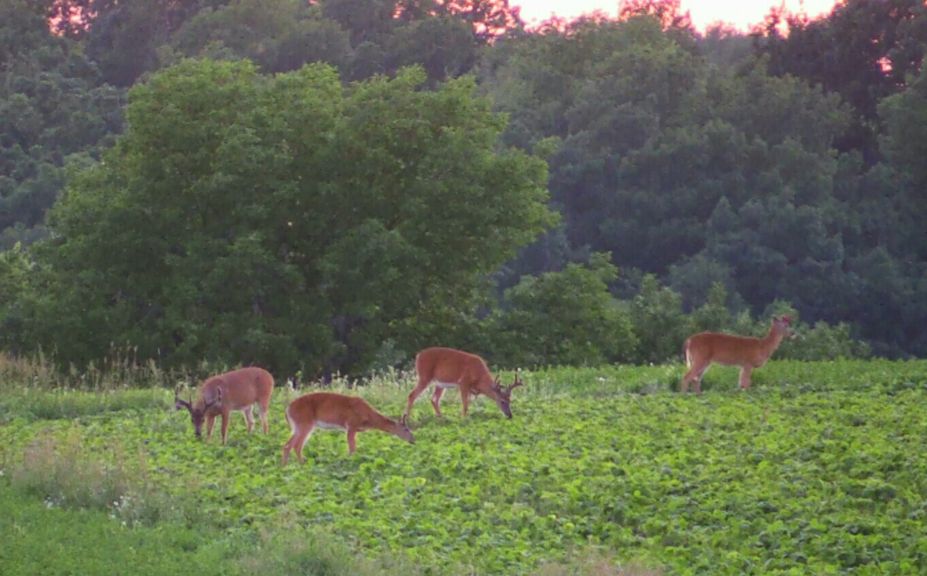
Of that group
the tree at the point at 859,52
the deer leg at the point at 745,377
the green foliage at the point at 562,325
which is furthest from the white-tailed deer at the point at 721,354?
the tree at the point at 859,52

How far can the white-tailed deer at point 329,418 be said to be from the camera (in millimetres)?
17062

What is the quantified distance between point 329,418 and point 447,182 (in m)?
18.4

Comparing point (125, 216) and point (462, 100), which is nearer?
point (125, 216)

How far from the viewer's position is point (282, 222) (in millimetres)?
35438

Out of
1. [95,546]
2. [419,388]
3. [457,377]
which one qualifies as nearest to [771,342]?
[457,377]

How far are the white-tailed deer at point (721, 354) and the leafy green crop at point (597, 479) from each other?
0.65 m

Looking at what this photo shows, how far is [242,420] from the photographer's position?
2047cm

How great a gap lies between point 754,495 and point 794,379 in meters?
8.41

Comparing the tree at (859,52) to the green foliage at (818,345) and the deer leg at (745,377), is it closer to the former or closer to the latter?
the green foliage at (818,345)

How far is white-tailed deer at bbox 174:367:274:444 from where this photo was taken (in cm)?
1823

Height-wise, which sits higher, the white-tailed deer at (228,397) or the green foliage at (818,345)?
the white-tailed deer at (228,397)

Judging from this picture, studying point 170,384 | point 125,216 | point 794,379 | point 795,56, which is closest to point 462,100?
point 125,216

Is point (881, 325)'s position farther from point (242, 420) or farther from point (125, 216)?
point (242, 420)

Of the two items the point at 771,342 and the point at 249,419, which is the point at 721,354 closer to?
the point at 771,342
